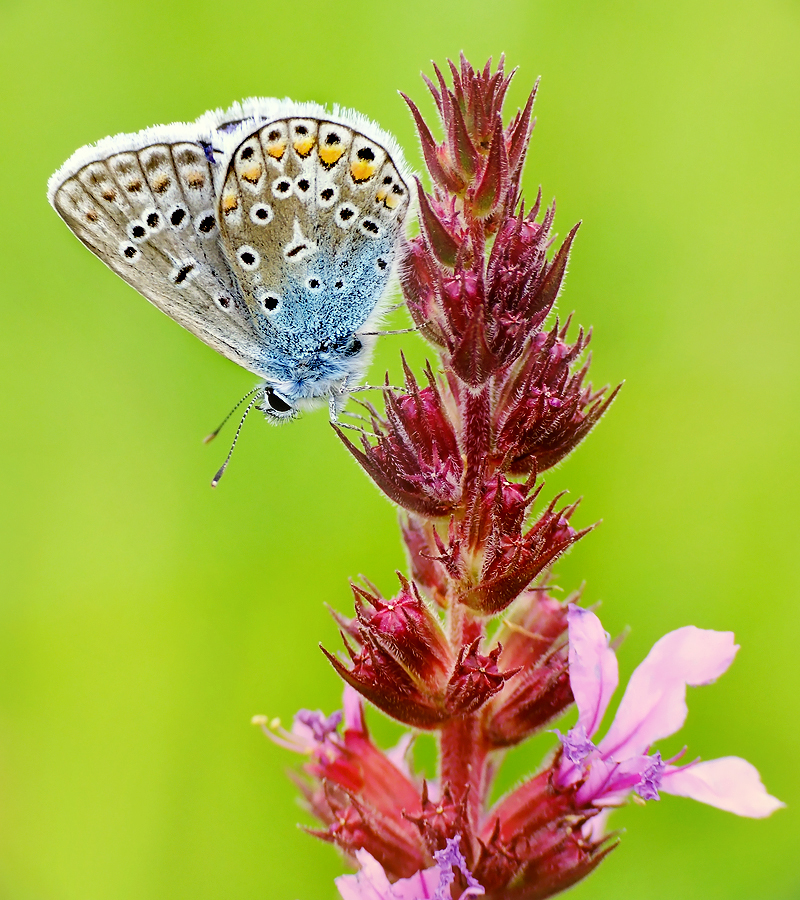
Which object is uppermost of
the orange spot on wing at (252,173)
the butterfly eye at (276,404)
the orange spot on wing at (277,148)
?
the orange spot on wing at (277,148)

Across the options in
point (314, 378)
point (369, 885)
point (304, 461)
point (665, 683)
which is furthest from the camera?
point (304, 461)

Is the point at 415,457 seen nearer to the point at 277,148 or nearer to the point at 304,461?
the point at 277,148

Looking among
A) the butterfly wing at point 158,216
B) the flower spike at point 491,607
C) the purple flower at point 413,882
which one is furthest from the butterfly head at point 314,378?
the purple flower at point 413,882

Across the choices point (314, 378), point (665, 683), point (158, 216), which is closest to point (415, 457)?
point (665, 683)

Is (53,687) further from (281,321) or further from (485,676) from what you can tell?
(485,676)

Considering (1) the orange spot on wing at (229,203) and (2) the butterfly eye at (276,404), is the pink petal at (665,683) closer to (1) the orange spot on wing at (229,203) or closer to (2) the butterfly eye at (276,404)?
(2) the butterfly eye at (276,404)

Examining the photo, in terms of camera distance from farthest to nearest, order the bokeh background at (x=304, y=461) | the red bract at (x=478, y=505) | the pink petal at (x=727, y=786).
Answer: the bokeh background at (x=304, y=461) → the red bract at (x=478, y=505) → the pink petal at (x=727, y=786)

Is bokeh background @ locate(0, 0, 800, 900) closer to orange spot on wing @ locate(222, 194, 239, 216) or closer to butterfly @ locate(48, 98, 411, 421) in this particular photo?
butterfly @ locate(48, 98, 411, 421)
